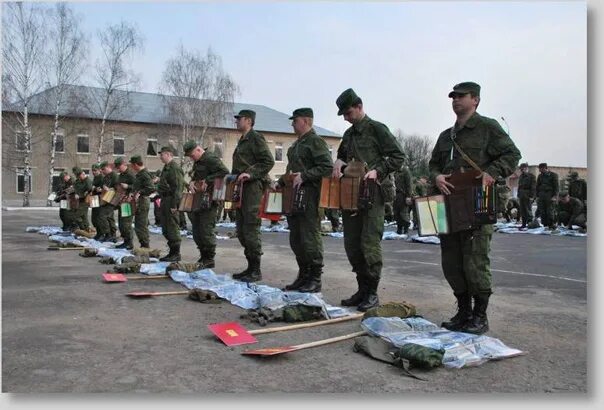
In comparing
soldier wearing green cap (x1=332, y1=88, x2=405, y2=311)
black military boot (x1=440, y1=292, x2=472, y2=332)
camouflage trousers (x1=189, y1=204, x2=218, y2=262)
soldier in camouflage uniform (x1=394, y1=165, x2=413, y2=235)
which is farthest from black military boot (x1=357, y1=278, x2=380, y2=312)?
soldier in camouflage uniform (x1=394, y1=165, x2=413, y2=235)

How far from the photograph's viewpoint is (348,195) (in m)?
5.79

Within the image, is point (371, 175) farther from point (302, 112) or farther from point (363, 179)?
point (302, 112)

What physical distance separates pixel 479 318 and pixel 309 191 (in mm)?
2778

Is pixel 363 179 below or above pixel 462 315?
above

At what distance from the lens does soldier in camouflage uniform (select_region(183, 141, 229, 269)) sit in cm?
845

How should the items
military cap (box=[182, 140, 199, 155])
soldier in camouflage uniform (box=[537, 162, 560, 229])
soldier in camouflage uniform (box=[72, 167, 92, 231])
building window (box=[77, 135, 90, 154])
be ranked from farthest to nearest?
1. building window (box=[77, 135, 90, 154])
2. soldier in camouflage uniform (box=[537, 162, 560, 229])
3. soldier in camouflage uniform (box=[72, 167, 92, 231])
4. military cap (box=[182, 140, 199, 155])

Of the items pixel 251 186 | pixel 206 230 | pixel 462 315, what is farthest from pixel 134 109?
pixel 462 315

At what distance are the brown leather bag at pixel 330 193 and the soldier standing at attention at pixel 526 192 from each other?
45.1 feet

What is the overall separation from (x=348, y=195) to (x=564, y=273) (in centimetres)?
465

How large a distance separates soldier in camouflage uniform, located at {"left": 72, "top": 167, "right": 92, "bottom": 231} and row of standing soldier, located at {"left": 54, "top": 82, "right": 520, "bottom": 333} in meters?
7.79

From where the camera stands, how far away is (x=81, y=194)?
50.0ft

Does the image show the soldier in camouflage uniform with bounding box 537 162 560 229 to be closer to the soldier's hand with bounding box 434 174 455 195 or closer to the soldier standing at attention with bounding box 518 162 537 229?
the soldier standing at attention with bounding box 518 162 537 229

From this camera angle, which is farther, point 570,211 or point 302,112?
point 570,211

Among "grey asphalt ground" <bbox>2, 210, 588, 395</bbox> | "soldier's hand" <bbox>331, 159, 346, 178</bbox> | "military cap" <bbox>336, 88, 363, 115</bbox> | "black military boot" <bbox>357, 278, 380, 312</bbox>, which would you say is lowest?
"grey asphalt ground" <bbox>2, 210, 588, 395</bbox>
